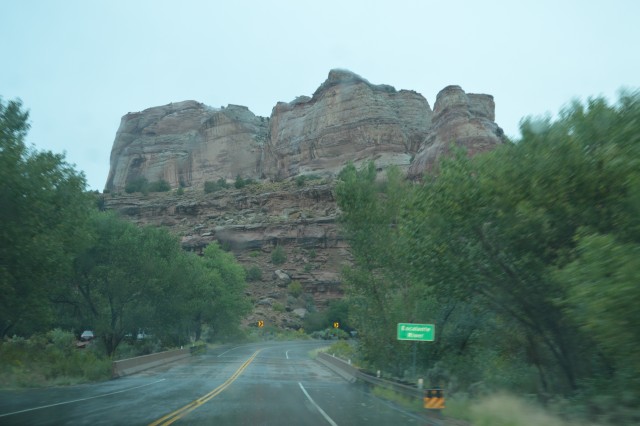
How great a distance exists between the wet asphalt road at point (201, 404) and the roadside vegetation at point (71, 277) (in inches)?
142

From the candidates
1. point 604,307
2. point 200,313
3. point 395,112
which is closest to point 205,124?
point 395,112

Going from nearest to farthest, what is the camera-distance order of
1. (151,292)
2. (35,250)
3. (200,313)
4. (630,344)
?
(630,344) < (35,250) < (151,292) < (200,313)

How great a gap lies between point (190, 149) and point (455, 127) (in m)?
112

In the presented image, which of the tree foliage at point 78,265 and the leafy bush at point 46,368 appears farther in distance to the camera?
the leafy bush at point 46,368

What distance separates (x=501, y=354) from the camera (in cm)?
2086

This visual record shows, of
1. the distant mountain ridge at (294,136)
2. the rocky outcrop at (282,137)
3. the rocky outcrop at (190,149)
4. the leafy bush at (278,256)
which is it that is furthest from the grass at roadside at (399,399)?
the rocky outcrop at (190,149)

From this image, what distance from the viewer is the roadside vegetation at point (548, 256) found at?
983cm

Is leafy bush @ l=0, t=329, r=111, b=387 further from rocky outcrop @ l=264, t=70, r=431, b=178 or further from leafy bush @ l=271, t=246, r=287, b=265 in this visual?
rocky outcrop @ l=264, t=70, r=431, b=178

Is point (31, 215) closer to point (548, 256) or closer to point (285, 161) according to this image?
point (548, 256)

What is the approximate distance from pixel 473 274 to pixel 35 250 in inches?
552

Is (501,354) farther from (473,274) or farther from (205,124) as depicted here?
(205,124)

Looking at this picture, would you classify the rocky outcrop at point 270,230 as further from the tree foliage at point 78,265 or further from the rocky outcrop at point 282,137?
the tree foliage at point 78,265

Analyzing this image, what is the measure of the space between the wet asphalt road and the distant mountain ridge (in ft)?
260

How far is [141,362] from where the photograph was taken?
32406 millimetres
